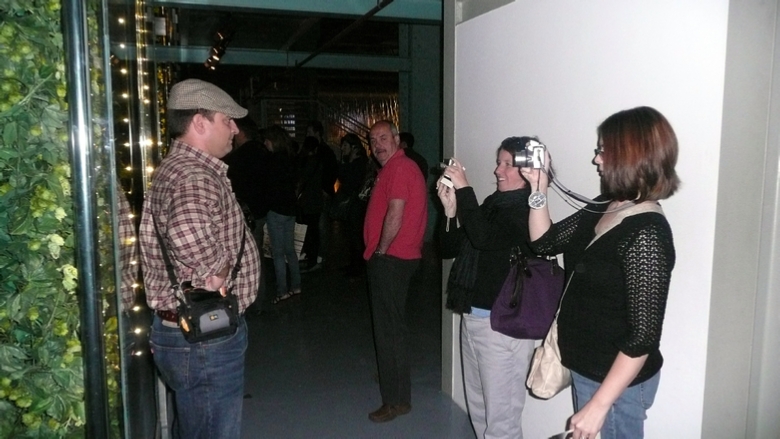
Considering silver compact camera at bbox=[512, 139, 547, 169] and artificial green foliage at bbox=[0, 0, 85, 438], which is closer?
artificial green foliage at bbox=[0, 0, 85, 438]

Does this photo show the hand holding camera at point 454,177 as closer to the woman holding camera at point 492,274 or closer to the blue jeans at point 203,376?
the woman holding camera at point 492,274

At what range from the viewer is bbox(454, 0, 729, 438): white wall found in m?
1.92

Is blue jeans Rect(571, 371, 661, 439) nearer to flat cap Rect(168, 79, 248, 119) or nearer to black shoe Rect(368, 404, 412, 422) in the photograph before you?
flat cap Rect(168, 79, 248, 119)

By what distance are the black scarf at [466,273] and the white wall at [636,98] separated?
35 centimetres

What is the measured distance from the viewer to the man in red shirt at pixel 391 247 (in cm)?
326

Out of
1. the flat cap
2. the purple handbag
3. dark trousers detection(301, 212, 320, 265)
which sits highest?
the flat cap

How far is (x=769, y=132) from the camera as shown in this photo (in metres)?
1.81

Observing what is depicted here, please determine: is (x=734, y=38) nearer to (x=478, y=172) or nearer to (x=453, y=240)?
(x=453, y=240)

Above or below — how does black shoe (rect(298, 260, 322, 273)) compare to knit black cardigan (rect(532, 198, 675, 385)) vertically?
below

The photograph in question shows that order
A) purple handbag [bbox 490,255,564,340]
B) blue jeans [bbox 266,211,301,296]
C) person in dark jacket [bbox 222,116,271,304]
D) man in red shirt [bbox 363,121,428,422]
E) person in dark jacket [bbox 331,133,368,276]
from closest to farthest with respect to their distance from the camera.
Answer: purple handbag [bbox 490,255,564,340], man in red shirt [bbox 363,121,428,422], person in dark jacket [bbox 222,116,271,304], blue jeans [bbox 266,211,301,296], person in dark jacket [bbox 331,133,368,276]

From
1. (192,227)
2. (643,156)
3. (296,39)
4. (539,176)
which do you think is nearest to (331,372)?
(192,227)

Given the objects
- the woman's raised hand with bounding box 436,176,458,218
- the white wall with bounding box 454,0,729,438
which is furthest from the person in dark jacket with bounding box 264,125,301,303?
the woman's raised hand with bounding box 436,176,458,218

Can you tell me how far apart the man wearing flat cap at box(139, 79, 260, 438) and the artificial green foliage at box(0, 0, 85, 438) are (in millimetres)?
318

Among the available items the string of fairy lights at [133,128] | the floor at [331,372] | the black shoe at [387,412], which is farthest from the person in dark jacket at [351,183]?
the string of fairy lights at [133,128]
